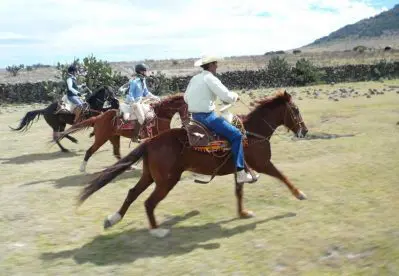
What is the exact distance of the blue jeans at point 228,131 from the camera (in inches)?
279

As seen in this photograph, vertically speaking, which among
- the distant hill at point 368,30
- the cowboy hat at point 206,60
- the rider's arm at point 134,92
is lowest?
the rider's arm at point 134,92

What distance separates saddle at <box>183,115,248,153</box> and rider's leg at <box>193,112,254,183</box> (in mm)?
72

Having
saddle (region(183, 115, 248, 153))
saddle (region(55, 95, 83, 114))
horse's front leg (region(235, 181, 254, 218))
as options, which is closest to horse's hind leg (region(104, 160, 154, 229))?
saddle (region(183, 115, 248, 153))

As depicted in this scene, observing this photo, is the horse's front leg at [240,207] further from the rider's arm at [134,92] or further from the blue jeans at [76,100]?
the blue jeans at [76,100]

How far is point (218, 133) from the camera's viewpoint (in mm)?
7180

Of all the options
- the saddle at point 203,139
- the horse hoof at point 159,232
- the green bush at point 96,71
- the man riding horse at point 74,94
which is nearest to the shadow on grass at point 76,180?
the horse hoof at point 159,232

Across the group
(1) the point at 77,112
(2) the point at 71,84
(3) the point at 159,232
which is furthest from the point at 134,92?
(3) the point at 159,232

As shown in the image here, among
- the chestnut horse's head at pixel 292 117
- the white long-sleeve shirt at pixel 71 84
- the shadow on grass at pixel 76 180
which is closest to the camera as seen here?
the chestnut horse's head at pixel 292 117

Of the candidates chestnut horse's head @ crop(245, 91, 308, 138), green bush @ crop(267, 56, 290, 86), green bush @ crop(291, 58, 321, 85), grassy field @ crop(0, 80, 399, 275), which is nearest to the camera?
grassy field @ crop(0, 80, 399, 275)

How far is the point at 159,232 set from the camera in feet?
22.4

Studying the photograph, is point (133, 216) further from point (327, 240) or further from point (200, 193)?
point (327, 240)

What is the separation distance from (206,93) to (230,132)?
713 millimetres

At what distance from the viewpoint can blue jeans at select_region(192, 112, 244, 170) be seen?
7.10 metres

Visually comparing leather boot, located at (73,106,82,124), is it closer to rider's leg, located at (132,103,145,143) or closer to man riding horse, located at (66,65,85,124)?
man riding horse, located at (66,65,85,124)
